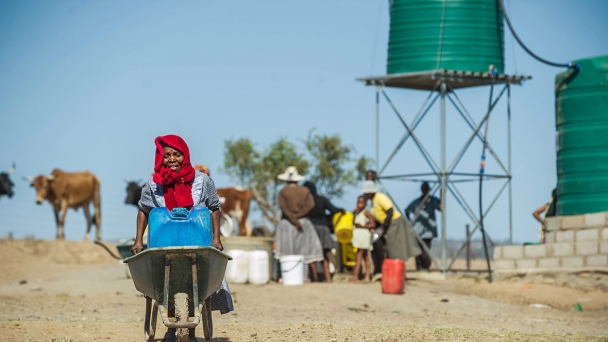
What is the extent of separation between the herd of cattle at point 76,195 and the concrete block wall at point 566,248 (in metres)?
11.0

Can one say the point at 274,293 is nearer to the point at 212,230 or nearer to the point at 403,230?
the point at 403,230

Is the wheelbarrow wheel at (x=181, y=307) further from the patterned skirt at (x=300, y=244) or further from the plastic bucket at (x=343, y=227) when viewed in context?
the plastic bucket at (x=343, y=227)

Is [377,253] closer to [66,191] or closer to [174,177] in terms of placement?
[174,177]

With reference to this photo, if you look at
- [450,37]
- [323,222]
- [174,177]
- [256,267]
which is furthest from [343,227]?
[174,177]

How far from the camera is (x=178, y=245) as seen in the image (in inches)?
296

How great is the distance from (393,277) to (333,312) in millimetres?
2572

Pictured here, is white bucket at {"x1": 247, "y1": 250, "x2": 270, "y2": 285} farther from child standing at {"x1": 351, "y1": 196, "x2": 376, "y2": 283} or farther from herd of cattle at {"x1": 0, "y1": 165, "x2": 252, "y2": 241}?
herd of cattle at {"x1": 0, "y1": 165, "x2": 252, "y2": 241}

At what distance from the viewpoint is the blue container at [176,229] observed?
24.7ft

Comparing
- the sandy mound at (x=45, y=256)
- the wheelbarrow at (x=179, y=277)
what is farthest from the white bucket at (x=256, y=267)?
the wheelbarrow at (x=179, y=277)

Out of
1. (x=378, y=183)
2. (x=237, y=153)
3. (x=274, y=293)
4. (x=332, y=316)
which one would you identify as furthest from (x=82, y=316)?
(x=237, y=153)

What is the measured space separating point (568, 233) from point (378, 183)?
3685mm

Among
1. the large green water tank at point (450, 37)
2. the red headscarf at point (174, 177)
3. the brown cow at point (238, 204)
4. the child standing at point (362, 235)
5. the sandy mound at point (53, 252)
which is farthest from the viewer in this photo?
the brown cow at point (238, 204)

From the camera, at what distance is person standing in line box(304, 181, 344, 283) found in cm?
1752

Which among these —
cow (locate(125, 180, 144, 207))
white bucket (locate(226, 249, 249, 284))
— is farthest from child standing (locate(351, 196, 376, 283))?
cow (locate(125, 180, 144, 207))
